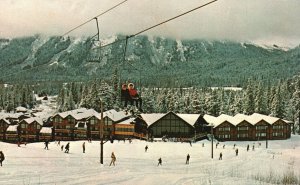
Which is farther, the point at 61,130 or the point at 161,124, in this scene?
the point at 61,130

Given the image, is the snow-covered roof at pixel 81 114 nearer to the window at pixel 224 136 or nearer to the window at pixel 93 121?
the window at pixel 93 121

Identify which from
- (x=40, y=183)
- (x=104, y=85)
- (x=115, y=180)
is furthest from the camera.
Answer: (x=104, y=85)

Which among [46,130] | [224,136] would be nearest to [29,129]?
[46,130]

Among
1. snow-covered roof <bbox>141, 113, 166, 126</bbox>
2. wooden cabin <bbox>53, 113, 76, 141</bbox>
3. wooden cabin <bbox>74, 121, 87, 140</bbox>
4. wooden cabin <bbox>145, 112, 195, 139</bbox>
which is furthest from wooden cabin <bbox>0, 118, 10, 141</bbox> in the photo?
wooden cabin <bbox>145, 112, 195, 139</bbox>

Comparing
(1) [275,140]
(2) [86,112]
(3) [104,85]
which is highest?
(3) [104,85]

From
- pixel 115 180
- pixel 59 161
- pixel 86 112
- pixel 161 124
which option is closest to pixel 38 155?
pixel 59 161

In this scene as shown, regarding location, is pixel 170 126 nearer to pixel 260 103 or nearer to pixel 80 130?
pixel 80 130

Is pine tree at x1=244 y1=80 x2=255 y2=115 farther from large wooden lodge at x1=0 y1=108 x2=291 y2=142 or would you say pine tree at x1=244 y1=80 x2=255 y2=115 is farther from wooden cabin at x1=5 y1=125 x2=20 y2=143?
Answer: wooden cabin at x1=5 y1=125 x2=20 y2=143

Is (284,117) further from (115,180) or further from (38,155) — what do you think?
(115,180)

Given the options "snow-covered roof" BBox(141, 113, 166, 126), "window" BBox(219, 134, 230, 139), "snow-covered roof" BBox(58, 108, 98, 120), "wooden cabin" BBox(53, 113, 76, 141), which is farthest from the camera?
"wooden cabin" BBox(53, 113, 76, 141)
